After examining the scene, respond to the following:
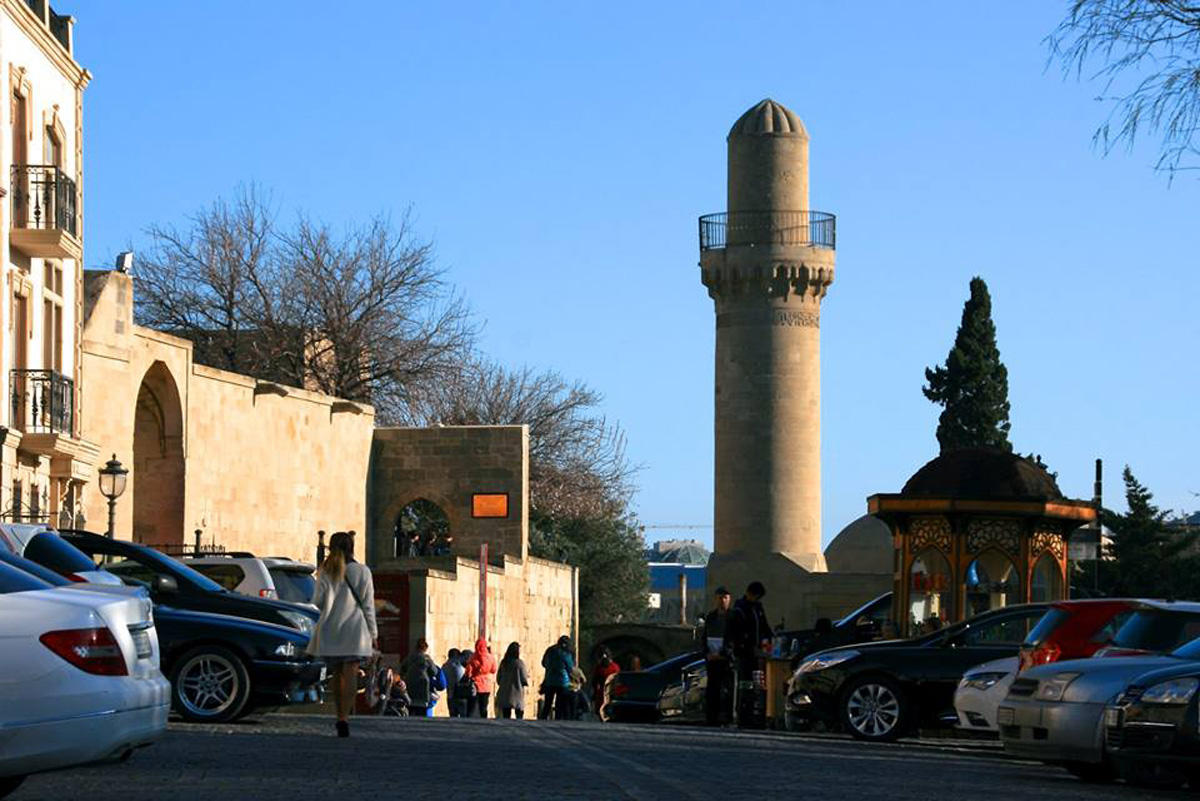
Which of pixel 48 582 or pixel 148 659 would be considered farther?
pixel 48 582

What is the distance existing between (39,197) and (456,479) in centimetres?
1912

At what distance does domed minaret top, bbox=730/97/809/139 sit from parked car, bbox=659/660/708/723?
38.5 metres

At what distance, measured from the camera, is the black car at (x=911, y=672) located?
2322cm

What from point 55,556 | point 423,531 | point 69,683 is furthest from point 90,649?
point 423,531

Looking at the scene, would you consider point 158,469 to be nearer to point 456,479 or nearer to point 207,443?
point 207,443

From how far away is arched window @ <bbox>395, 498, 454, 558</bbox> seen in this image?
63656mm

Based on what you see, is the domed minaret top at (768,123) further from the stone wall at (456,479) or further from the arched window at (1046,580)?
the arched window at (1046,580)

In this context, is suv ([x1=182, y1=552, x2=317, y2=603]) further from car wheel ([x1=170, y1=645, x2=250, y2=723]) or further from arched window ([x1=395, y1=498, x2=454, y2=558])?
arched window ([x1=395, y1=498, x2=454, y2=558])

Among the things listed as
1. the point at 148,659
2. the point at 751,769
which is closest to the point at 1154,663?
the point at 751,769

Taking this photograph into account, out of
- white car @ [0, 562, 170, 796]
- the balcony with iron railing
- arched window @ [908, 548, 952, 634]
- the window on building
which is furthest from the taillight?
the window on building

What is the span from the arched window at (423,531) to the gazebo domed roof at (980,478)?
31.9 metres

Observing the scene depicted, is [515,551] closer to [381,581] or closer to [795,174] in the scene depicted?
[381,581]

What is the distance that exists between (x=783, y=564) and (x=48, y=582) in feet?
178

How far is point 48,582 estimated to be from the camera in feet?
45.1
